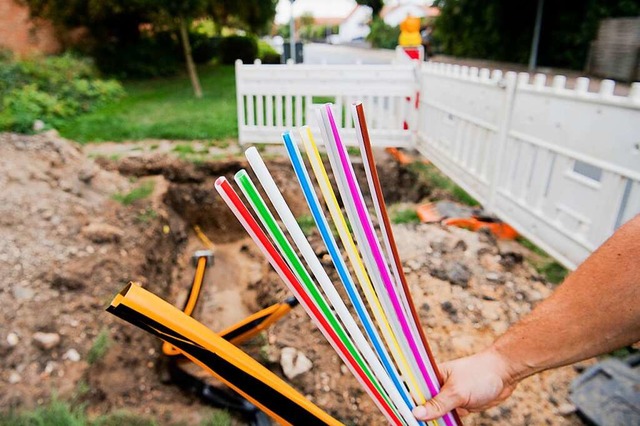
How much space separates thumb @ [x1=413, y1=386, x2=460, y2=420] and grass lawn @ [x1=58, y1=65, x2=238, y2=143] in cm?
586

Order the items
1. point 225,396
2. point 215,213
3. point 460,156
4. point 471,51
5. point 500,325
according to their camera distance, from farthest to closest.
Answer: point 471,51, point 215,213, point 460,156, point 500,325, point 225,396

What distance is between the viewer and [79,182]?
15.0 ft

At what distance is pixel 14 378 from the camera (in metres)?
2.46

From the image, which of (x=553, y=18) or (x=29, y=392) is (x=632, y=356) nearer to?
(x=29, y=392)

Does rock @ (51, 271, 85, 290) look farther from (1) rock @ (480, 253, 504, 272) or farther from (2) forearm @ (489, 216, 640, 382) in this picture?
(2) forearm @ (489, 216, 640, 382)

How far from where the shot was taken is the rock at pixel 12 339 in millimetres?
2635

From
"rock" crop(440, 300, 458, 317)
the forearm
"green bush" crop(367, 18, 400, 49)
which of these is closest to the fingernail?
the forearm

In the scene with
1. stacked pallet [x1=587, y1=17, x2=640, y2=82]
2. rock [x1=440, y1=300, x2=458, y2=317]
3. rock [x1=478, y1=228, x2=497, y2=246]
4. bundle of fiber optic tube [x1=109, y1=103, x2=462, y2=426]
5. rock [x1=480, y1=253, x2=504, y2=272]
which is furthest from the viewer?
stacked pallet [x1=587, y1=17, x2=640, y2=82]

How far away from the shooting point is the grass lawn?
256 inches

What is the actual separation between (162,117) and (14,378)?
19.2 ft

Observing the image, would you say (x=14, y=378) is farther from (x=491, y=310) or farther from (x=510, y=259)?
(x=510, y=259)

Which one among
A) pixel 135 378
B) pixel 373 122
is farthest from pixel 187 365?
pixel 373 122

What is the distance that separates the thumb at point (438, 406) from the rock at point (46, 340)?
250cm

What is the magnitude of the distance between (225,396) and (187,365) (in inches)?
21.3
